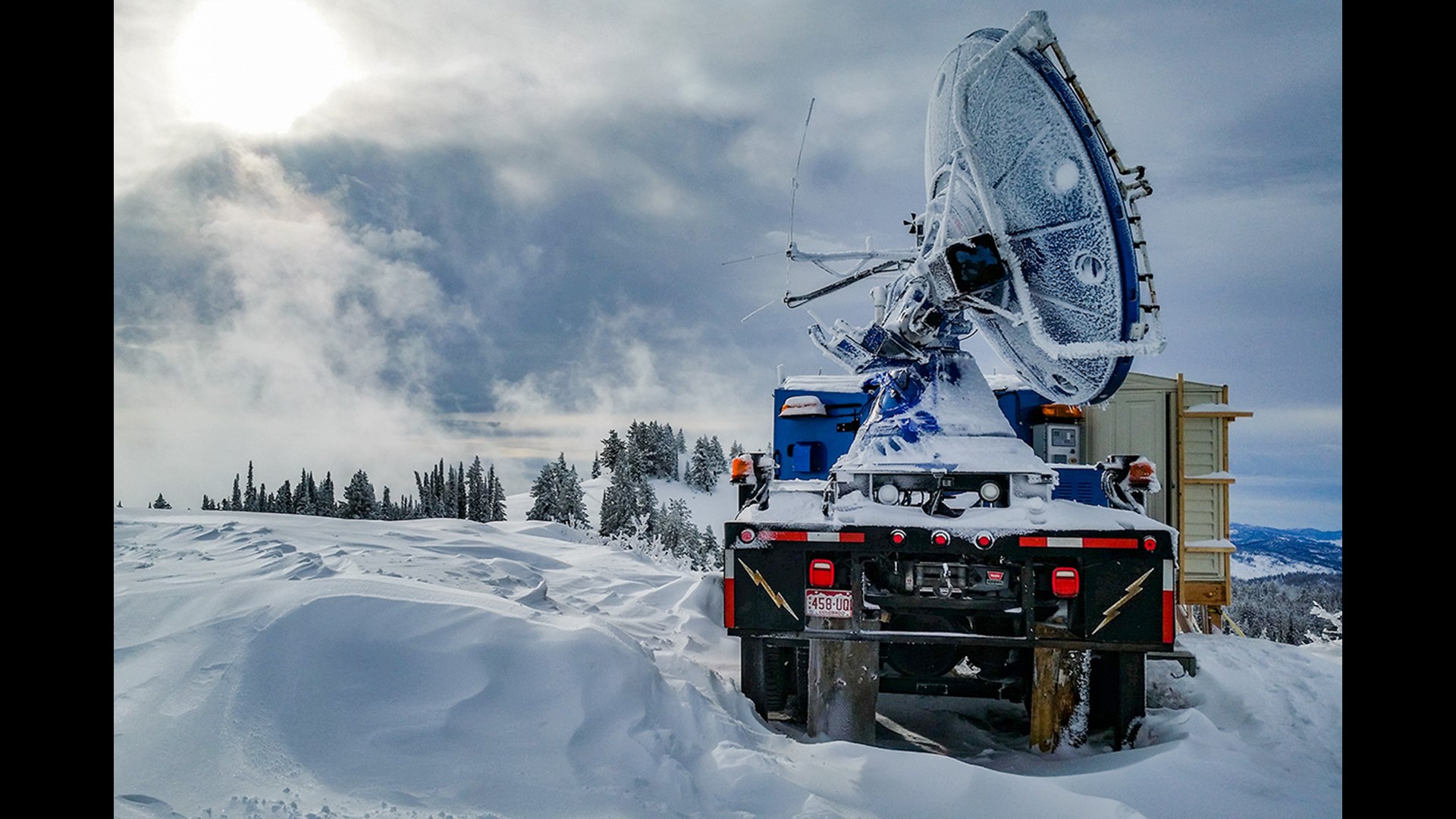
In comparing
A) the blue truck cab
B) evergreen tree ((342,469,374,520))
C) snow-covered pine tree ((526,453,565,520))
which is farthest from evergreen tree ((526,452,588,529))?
the blue truck cab

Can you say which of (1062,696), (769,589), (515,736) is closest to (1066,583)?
(1062,696)

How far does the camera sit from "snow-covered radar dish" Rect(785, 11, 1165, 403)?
4.45 metres

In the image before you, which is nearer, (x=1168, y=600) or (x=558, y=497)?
(x=1168, y=600)

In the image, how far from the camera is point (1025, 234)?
16.6 feet

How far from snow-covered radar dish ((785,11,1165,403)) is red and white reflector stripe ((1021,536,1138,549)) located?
3.74 ft

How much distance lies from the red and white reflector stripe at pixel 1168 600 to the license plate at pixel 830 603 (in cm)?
180

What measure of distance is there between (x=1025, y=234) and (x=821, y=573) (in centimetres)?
264

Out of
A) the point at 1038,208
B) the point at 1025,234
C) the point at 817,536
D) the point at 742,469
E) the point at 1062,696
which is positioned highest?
the point at 1038,208

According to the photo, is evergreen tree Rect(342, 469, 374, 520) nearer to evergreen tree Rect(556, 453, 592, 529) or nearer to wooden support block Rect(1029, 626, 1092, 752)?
evergreen tree Rect(556, 453, 592, 529)

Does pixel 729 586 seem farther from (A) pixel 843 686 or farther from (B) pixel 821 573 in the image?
(A) pixel 843 686

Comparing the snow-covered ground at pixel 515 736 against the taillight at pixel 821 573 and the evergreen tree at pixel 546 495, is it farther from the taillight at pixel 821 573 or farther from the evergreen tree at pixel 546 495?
the evergreen tree at pixel 546 495
